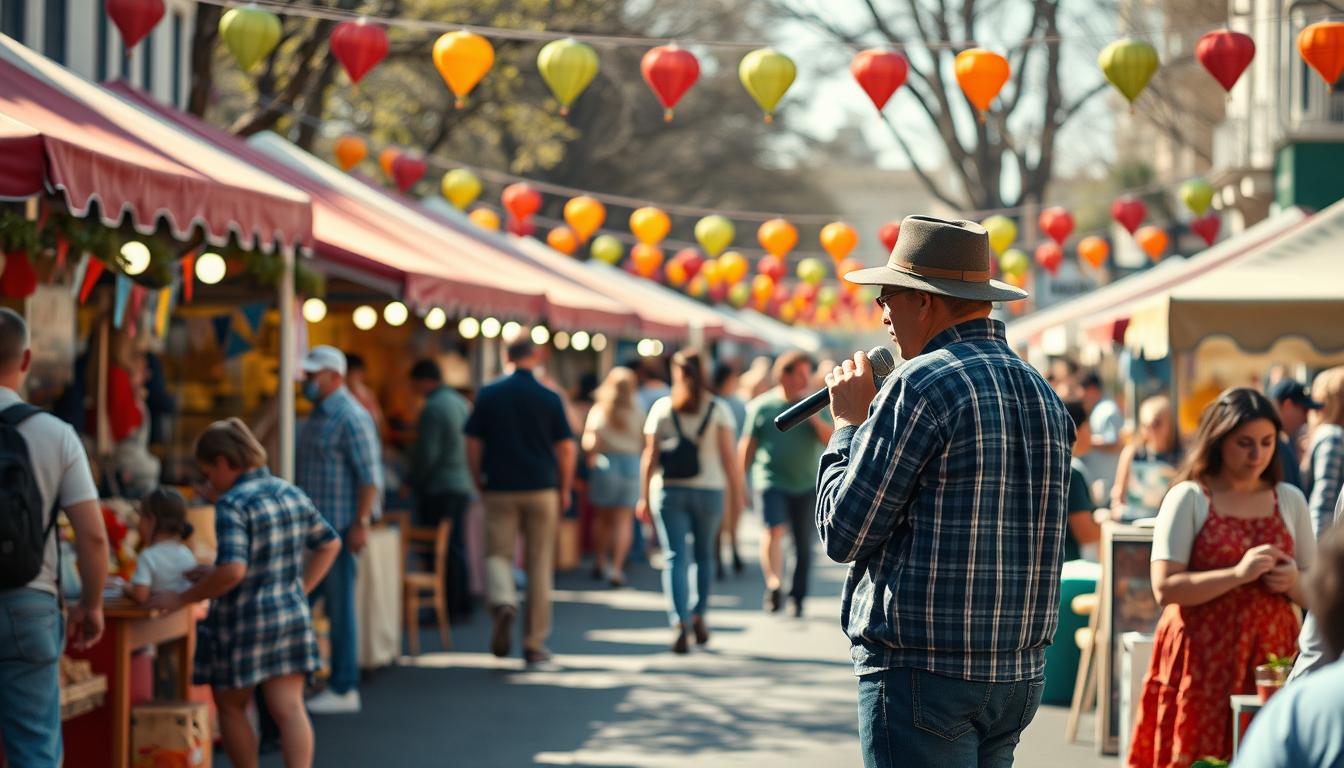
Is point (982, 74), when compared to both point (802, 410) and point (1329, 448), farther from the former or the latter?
point (802, 410)

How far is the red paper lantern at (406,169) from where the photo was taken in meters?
16.9

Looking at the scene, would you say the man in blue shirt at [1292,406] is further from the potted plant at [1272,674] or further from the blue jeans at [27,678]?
the blue jeans at [27,678]

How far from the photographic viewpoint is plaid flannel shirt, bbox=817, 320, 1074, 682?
3697mm

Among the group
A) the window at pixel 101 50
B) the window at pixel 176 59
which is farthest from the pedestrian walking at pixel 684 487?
the window at pixel 176 59

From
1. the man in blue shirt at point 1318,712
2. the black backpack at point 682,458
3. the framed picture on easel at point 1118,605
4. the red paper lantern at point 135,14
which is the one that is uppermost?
the red paper lantern at point 135,14

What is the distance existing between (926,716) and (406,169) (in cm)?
1399

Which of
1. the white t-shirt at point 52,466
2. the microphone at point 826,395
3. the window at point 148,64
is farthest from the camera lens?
the window at point 148,64

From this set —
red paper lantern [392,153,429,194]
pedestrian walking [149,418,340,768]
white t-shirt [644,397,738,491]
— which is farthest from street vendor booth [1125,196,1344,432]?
red paper lantern [392,153,429,194]

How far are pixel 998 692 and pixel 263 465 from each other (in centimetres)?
375

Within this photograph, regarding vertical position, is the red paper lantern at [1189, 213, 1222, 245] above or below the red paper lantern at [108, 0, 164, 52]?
above

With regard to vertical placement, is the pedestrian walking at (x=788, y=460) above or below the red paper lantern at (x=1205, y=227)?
below

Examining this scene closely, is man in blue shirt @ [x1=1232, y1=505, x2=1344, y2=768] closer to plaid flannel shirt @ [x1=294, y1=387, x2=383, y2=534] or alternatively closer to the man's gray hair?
the man's gray hair

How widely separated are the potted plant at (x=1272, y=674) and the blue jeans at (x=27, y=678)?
383cm

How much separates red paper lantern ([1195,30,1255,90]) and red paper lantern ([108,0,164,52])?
6014 millimetres
